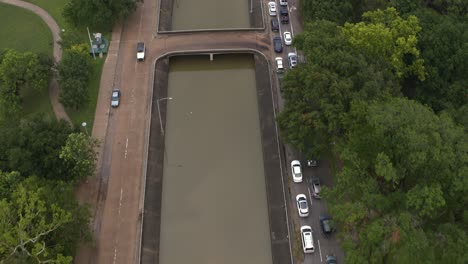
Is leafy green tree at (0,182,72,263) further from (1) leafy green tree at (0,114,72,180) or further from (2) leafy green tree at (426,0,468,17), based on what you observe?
(2) leafy green tree at (426,0,468,17)

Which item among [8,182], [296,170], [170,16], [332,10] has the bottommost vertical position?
[8,182]

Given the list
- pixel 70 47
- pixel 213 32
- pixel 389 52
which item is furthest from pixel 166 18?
pixel 389 52

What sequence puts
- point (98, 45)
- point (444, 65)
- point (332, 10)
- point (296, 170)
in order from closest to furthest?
point (296, 170), point (444, 65), point (332, 10), point (98, 45)

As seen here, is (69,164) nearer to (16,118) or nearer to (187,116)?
(16,118)

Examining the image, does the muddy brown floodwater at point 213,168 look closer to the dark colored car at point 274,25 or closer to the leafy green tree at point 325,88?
the dark colored car at point 274,25

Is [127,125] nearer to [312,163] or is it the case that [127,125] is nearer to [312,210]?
[312,163]

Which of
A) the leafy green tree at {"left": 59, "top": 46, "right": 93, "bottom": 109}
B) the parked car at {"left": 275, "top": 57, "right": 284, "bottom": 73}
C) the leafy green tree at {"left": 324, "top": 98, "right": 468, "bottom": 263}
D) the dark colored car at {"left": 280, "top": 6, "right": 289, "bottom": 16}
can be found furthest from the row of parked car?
the leafy green tree at {"left": 59, "top": 46, "right": 93, "bottom": 109}

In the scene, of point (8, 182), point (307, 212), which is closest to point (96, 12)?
point (8, 182)
